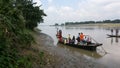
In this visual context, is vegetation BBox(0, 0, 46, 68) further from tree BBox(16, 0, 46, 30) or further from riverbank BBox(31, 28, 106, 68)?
tree BBox(16, 0, 46, 30)

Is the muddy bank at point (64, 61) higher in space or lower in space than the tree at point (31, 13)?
lower

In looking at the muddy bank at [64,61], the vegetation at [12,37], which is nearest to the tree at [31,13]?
the muddy bank at [64,61]

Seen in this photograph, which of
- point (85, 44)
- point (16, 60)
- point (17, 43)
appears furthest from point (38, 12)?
point (16, 60)

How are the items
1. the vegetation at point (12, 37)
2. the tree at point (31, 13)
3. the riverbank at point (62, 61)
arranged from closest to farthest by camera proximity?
the vegetation at point (12, 37), the riverbank at point (62, 61), the tree at point (31, 13)

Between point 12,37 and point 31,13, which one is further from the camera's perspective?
point 31,13

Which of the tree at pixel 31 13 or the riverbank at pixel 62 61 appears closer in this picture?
the riverbank at pixel 62 61

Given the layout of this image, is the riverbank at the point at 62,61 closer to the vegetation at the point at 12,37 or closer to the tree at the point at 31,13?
the vegetation at the point at 12,37

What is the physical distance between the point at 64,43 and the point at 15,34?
17.4 meters

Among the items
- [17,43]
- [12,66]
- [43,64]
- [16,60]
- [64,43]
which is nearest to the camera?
[12,66]

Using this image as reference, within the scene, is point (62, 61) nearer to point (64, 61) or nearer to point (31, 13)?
point (64, 61)

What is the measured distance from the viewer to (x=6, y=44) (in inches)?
292

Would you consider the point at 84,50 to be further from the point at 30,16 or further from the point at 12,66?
the point at 30,16

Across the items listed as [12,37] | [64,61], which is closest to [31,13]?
[64,61]

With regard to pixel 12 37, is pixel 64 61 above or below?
below
